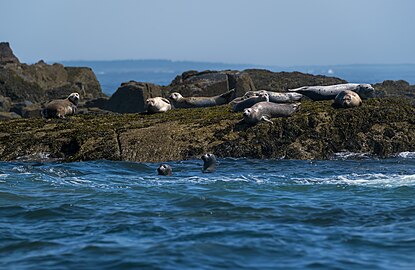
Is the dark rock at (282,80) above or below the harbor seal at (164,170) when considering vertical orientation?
above

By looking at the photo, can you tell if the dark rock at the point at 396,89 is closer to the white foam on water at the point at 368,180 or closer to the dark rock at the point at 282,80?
the dark rock at the point at 282,80

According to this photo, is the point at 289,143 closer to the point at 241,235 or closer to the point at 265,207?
the point at 265,207

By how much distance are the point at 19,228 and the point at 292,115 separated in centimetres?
785

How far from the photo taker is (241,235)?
31.0ft

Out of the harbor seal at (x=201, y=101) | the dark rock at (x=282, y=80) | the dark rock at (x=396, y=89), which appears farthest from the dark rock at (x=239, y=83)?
the dark rock at (x=396, y=89)

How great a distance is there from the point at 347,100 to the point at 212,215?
7018mm

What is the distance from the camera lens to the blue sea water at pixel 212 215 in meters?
8.59

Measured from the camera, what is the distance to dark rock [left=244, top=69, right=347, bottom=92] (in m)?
30.0

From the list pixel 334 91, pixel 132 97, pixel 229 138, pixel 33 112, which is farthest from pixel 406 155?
pixel 33 112

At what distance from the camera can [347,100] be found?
1684cm

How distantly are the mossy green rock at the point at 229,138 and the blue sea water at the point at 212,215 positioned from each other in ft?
1.36

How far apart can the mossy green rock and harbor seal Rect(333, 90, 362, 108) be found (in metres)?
0.23

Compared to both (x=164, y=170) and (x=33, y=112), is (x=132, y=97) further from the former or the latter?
(x=164, y=170)

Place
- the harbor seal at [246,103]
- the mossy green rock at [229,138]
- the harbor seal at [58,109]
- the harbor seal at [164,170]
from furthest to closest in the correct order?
the harbor seal at [58,109] < the harbor seal at [246,103] < the mossy green rock at [229,138] < the harbor seal at [164,170]
